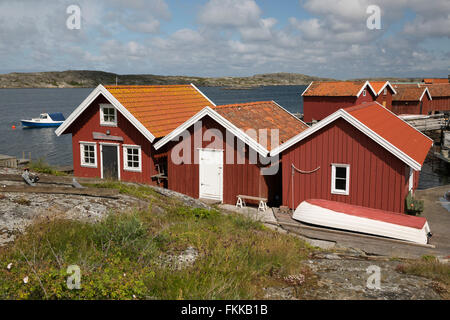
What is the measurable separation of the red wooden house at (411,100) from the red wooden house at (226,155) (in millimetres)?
44652

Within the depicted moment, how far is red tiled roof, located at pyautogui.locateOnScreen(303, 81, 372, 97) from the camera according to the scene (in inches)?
1891

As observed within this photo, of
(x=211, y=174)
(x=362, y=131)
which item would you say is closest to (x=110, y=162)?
(x=211, y=174)

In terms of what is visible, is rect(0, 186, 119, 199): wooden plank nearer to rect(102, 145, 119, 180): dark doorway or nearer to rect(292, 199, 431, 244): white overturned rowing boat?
rect(292, 199, 431, 244): white overturned rowing boat

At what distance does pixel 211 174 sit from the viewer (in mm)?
20641

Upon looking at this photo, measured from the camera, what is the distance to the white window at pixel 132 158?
73.9 feet

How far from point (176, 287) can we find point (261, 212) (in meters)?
12.3

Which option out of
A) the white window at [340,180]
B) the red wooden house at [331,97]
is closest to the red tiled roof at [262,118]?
the white window at [340,180]

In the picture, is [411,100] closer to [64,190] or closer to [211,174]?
[211,174]

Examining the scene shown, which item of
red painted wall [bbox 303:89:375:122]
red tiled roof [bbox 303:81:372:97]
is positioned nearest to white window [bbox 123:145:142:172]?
red painted wall [bbox 303:89:375:122]

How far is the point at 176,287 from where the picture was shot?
670cm

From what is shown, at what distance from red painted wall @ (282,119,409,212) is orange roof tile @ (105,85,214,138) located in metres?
7.21

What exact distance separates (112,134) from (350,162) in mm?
12419
